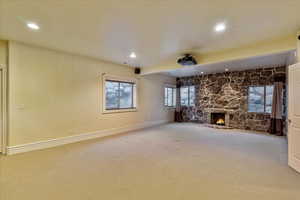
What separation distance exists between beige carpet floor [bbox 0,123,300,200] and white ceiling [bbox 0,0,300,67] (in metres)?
2.68

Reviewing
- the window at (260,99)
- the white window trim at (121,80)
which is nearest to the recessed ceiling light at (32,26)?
the white window trim at (121,80)

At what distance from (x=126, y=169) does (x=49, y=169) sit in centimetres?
143

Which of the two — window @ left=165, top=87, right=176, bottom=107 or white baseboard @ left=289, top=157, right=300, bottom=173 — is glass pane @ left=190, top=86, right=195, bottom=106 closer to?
window @ left=165, top=87, right=176, bottom=107

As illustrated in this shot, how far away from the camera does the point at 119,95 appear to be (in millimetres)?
6281

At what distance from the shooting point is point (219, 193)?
2.19 m

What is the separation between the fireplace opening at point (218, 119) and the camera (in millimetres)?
7602

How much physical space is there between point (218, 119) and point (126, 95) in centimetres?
473

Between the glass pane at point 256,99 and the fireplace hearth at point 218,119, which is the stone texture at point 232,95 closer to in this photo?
the glass pane at point 256,99

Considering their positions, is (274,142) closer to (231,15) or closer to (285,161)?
(285,161)

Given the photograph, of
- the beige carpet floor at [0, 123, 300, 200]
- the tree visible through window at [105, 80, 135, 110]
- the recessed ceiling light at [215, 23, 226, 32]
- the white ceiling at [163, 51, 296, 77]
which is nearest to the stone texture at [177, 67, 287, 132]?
the white ceiling at [163, 51, 296, 77]

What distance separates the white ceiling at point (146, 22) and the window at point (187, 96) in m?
4.75

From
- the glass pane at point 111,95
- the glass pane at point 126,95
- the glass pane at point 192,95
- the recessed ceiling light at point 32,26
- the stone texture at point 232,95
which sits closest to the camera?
the recessed ceiling light at point 32,26

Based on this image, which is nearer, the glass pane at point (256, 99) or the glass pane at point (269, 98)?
the glass pane at point (269, 98)

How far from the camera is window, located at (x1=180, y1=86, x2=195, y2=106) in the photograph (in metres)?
8.70
